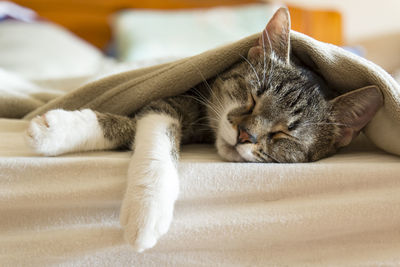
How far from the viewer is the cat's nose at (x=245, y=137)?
828mm

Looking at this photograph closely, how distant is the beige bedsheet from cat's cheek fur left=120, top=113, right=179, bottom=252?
3cm

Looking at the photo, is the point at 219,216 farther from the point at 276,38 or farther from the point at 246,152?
the point at 276,38

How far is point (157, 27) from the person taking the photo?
9.30ft

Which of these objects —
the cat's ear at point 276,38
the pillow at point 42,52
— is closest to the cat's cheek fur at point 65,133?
the cat's ear at point 276,38

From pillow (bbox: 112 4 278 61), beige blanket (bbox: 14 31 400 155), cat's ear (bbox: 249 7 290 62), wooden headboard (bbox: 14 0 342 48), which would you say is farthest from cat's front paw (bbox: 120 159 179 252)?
wooden headboard (bbox: 14 0 342 48)

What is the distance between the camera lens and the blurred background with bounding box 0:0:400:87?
2.46 metres

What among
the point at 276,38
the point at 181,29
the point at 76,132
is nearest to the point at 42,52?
the point at 181,29

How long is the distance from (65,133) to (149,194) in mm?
281

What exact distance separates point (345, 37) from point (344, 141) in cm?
251

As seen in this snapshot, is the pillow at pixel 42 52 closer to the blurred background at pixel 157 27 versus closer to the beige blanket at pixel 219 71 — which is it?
the blurred background at pixel 157 27

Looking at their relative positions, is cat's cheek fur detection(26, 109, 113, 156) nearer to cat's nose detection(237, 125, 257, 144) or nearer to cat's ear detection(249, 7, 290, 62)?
cat's nose detection(237, 125, 257, 144)

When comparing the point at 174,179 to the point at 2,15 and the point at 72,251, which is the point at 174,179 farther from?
the point at 2,15

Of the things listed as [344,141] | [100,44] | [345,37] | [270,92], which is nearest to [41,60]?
[100,44]

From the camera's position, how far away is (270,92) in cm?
88
